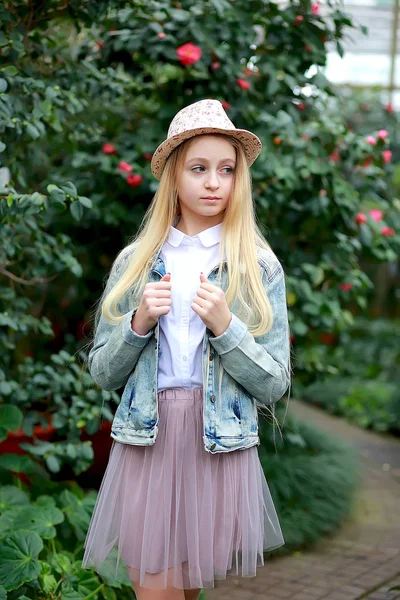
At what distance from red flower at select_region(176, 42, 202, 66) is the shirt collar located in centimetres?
145

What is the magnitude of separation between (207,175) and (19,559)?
145 cm

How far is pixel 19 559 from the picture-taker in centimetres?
283

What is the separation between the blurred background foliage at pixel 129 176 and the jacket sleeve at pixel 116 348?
56cm

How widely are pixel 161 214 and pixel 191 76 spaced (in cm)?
173

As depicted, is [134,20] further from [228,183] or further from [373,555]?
[373,555]

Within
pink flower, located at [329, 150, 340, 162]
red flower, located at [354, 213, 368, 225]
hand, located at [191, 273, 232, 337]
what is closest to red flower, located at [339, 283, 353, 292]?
red flower, located at [354, 213, 368, 225]

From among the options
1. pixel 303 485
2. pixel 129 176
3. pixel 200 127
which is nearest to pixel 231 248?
pixel 200 127

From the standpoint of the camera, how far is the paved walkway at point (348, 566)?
365cm

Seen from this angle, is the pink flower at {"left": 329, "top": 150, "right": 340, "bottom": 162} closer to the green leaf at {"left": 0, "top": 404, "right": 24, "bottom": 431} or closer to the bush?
the bush

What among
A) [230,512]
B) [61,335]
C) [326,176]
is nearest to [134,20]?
[326,176]

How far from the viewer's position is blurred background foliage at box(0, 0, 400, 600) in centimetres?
323

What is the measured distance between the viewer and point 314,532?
426cm

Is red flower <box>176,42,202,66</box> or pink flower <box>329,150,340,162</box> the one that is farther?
pink flower <box>329,150,340,162</box>

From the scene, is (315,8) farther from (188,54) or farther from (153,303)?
(153,303)
